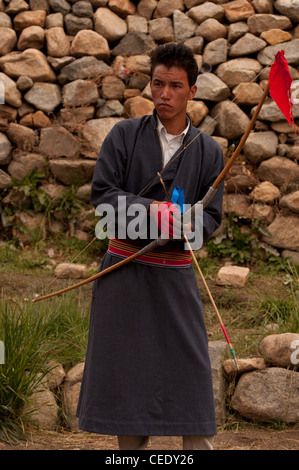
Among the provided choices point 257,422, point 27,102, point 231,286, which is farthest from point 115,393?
point 27,102

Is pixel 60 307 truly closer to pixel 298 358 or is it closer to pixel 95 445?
pixel 95 445

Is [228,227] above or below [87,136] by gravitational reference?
below

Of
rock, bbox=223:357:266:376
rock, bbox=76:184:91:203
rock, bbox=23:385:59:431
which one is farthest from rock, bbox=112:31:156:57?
rock, bbox=23:385:59:431

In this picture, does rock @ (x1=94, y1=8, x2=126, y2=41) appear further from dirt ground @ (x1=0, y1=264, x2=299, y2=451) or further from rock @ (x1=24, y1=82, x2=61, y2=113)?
dirt ground @ (x1=0, y1=264, x2=299, y2=451)

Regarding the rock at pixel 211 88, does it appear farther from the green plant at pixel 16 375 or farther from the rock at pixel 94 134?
the green plant at pixel 16 375

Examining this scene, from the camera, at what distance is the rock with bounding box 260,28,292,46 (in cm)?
671

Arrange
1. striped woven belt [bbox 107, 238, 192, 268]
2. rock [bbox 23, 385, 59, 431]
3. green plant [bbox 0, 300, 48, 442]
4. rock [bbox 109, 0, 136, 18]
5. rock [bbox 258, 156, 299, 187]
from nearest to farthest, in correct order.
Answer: striped woven belt [bbox 107, 238, 192, 268], green plant [bbox 0, 300, 48, 442], rock [bbox 23, 385, 59, 431], rock [bbox 258, 156, 299, 187], rock [bbox 109, 0, 136, 18]

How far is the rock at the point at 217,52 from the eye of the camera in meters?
6.83

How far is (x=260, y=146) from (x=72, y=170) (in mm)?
1862

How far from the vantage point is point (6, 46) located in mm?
6902

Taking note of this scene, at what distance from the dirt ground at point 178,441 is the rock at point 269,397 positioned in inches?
3.6

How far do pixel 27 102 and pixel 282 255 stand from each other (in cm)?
299

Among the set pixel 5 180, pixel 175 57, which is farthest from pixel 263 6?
pixel 175 57
